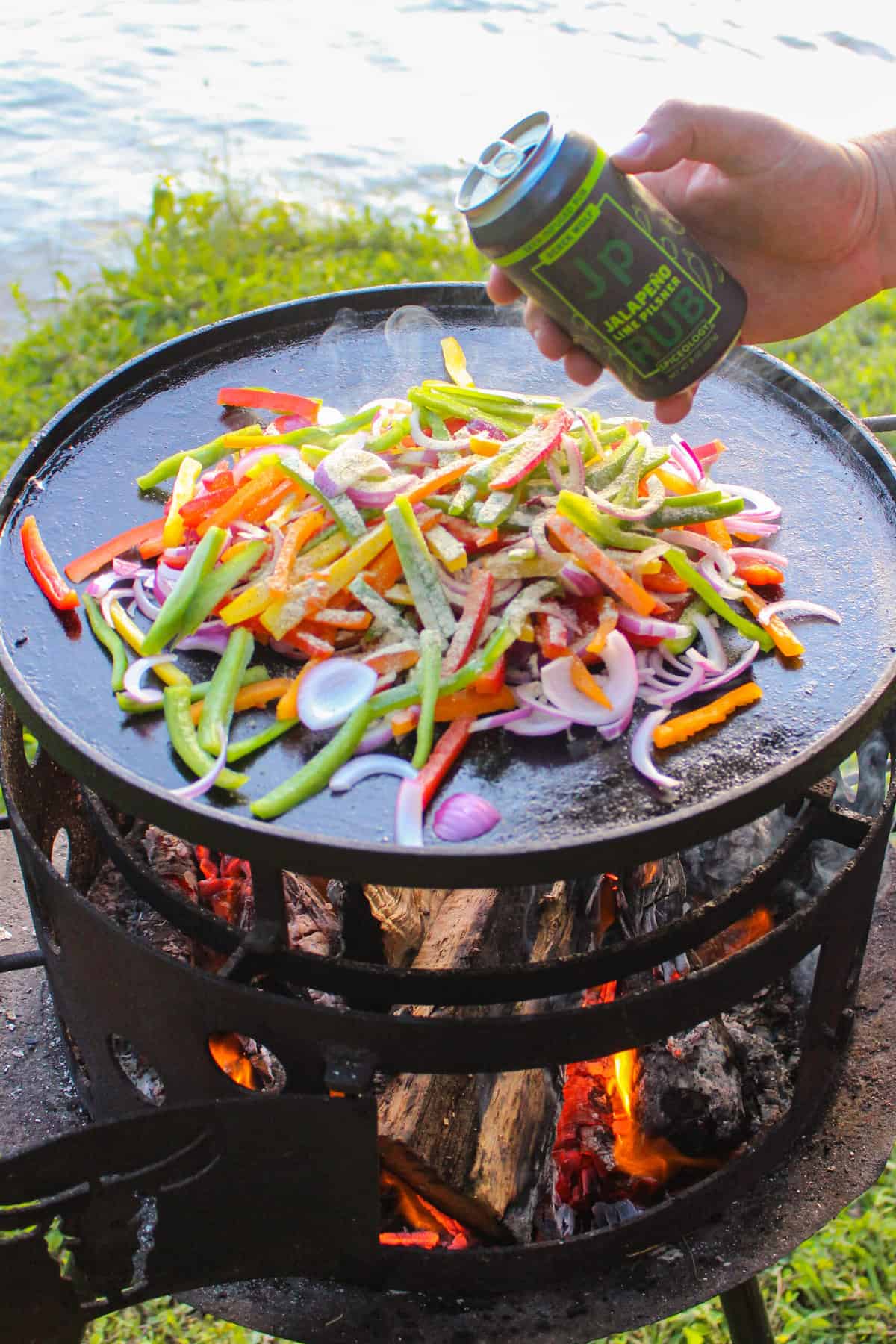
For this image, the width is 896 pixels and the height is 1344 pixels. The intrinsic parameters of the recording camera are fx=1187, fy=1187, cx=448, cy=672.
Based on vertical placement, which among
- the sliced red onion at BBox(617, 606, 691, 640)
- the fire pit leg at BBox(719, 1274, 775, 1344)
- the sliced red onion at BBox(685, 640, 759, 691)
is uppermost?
the sliced red onion at BBox(617, 606, 691, 640)

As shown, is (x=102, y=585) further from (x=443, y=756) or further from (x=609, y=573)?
(x=609, y=573)

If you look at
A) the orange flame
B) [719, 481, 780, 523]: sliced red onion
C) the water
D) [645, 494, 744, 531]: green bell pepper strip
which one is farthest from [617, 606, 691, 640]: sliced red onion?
the water

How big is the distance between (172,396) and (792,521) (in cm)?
161

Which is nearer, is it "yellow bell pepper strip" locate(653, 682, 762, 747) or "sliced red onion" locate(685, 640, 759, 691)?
"yellow bell pepper strip" locate(653, 682, 762, 747)

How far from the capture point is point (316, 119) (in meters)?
9.62

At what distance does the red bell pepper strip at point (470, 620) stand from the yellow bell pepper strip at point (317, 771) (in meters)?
0.19

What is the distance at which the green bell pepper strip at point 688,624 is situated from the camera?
2.31 metres

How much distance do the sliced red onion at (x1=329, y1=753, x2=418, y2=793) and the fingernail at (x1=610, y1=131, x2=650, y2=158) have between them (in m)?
1.34

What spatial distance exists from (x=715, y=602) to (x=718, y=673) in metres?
0.16

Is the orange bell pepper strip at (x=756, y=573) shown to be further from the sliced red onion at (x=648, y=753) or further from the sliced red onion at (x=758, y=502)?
the sliced red onion at (x=648, y=753)

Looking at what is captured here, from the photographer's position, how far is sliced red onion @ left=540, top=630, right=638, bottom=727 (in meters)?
2.19

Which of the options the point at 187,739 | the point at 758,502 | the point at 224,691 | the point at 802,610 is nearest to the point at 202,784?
the point at 187,739

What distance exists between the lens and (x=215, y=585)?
235cm

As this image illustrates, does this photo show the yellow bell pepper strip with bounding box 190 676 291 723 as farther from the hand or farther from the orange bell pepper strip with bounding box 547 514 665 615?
the hand
